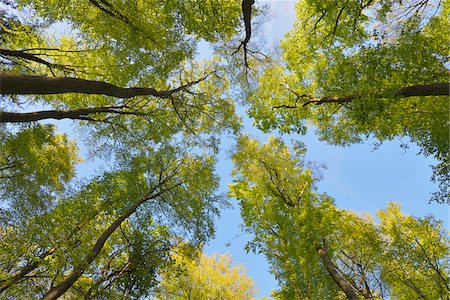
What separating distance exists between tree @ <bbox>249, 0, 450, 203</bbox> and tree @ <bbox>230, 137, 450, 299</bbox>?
2.81 m

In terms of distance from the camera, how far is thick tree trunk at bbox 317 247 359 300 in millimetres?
7637

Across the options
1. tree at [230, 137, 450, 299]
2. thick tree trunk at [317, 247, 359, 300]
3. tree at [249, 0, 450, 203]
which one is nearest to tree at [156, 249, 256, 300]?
tree at [230, 137, 450, 299]

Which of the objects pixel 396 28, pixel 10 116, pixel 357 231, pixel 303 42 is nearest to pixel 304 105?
pixel 303 42

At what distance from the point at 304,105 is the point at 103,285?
26.9 ft

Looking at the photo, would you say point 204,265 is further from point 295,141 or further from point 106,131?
point 106,131

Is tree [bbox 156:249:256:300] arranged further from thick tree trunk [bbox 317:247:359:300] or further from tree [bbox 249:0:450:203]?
tree [bbox 249:0:450:203]

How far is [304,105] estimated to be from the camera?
9.75 meters

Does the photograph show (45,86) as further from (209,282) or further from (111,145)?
(209,282)

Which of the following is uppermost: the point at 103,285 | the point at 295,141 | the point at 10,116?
the point at 295,141

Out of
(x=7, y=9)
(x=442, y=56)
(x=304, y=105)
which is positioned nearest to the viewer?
(x=7, y=9)

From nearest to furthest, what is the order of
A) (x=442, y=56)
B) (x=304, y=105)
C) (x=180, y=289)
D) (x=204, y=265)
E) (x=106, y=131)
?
(x=442, y=56) → (x=304, y=105) → (x=106, y=131) → (x=180, y=289) → (x=204, y=265)

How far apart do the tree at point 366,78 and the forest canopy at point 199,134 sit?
49 mm

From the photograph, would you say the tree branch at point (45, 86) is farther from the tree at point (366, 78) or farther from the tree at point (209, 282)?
the tree at point (209, 282)

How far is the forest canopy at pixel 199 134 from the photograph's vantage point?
7.42m
